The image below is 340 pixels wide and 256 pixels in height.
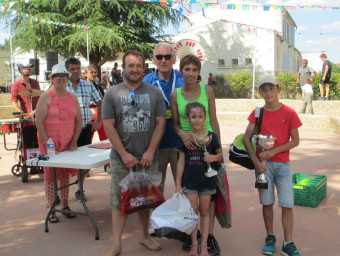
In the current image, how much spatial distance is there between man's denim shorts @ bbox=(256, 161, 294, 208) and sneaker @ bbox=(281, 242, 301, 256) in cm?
35

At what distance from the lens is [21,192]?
5387 mm

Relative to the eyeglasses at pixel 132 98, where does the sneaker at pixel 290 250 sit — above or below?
below

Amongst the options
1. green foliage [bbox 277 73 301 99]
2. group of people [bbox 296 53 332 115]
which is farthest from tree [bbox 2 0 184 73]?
group of people [bbox 296 53 332 115]

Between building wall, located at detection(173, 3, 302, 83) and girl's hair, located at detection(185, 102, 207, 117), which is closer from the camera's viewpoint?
girl's hair, located at detection(185, 102, 207, 117)

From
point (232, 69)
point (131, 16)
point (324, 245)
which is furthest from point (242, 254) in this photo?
point (232, 69)

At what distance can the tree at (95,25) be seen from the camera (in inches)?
981

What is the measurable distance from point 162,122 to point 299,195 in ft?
7.33

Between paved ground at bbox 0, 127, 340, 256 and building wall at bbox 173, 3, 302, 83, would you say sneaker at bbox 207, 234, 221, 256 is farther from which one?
building wall at bbox 173, 3, 302, 83

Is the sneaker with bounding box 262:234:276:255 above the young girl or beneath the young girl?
beneath

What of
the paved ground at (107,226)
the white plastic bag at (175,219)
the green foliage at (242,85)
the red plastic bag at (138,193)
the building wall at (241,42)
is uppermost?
the building wall at (241,42)

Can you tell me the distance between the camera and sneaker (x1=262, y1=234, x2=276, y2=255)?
3.23 meters

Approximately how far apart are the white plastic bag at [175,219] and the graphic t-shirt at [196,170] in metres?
0.17

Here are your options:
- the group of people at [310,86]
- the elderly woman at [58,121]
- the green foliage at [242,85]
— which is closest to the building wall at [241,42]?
the green foliage at [242,85]

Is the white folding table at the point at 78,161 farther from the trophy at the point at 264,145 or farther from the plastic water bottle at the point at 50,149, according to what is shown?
the trophy at the point at 264,145
